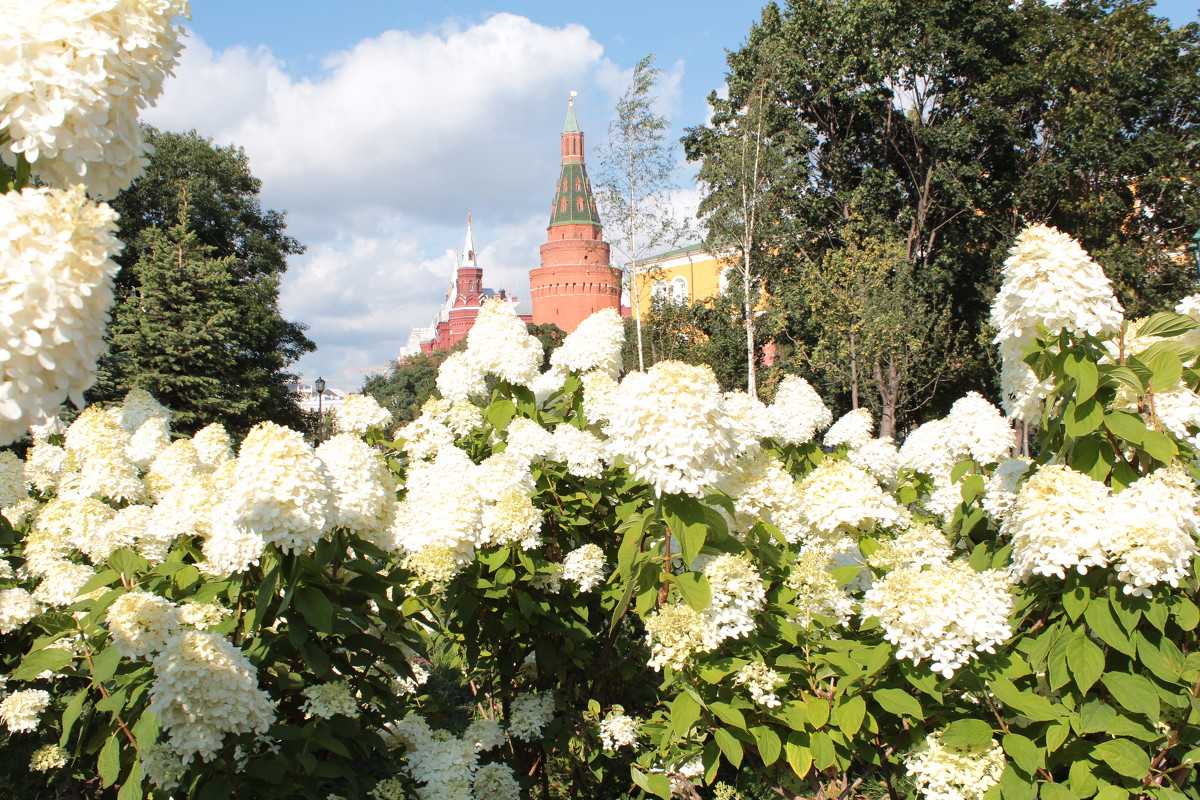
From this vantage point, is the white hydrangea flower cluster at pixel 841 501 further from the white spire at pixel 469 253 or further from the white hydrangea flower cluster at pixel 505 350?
the white spire at pixel 469 253

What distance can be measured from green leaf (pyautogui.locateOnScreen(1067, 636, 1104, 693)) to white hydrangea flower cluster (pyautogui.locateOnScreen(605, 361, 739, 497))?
1.12m

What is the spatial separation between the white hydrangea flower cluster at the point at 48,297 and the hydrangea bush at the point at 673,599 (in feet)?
0.10

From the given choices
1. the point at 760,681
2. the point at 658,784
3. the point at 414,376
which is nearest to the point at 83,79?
the point at 760,681

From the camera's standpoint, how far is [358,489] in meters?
2.74

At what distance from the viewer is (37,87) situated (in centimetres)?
127

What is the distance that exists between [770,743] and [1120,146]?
76.5 feet

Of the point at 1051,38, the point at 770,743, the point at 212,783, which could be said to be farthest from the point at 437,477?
the point at 1051,38

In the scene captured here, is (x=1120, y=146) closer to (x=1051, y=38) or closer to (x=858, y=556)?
(x=1051, y=38)

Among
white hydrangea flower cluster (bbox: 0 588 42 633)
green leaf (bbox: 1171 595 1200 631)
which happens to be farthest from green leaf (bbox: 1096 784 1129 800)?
white hydrangea flower cluster (bbox: 0 588 42 633)

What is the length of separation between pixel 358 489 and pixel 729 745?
4.89 ft

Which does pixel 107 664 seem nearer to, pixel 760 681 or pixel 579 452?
pixel 579 452

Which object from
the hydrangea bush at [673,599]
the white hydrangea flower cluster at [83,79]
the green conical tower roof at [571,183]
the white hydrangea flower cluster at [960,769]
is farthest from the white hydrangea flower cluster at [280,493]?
the green conical tower roof at [571,183]

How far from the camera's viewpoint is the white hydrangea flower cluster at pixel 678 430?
2307 mm

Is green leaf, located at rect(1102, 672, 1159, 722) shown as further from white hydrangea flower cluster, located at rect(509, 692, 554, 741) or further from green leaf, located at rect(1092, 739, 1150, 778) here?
white hydrangea flower cluster, located at rect(509, 692, 554, 741)
